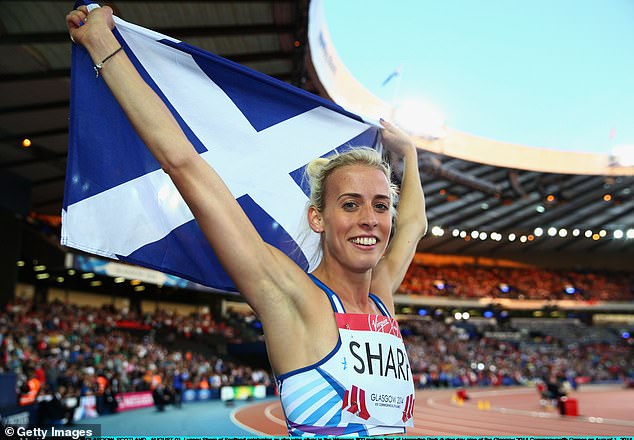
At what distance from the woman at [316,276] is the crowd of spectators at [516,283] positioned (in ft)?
145

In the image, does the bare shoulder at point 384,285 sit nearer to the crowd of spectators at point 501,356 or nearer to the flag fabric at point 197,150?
the flag fabric at point 197,150

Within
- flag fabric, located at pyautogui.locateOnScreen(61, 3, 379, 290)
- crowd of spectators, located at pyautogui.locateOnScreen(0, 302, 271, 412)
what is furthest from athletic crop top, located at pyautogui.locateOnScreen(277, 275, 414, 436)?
crowd of spectators, located at pyautogui.locateOnScreen(0, 302, 271, 412)

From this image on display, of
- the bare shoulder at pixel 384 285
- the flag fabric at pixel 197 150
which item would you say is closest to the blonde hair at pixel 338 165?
the bare shoulder at pixel 384 285

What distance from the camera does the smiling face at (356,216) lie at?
2.11m

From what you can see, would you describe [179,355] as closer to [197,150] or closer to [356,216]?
[197,150]

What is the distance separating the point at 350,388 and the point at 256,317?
1776mm

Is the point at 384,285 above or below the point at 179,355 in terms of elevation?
below

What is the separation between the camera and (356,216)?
2113 millimetres

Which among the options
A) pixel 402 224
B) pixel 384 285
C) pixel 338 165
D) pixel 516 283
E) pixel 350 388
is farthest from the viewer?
pixel 516 283

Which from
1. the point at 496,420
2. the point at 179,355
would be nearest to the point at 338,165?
the point at 496,420

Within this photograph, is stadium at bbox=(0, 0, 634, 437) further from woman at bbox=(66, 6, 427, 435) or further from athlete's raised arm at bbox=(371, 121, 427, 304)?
athlete's raised arm at bbox=(371, 121, 427, 304)

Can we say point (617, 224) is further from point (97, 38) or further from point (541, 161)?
point (97, 38)

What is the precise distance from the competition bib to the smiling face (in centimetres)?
22

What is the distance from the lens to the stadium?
45.9 ft
